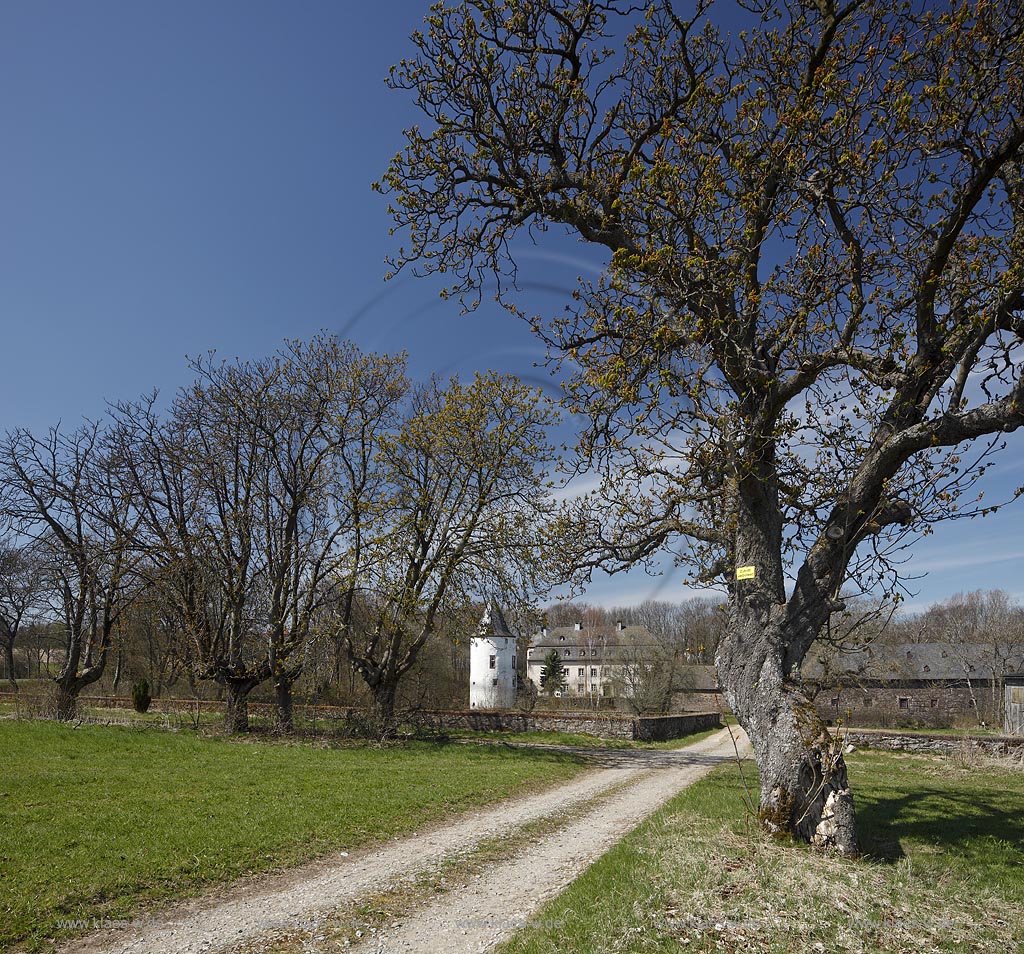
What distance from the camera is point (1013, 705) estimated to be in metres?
34.3

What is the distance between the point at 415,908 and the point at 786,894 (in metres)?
3.03

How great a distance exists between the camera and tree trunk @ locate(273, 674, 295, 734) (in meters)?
19.6

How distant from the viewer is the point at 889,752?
22.7m

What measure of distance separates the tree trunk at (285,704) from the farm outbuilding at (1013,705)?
3275cm

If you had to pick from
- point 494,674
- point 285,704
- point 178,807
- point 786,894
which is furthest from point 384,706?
point 494,674

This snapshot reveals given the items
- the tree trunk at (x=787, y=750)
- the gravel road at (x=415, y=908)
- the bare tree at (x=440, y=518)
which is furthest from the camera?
the bare tree at (x=440, y=518)

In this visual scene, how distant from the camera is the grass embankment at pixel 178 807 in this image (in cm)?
568

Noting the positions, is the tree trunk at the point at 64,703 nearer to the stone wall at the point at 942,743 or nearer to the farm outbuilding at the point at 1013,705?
the stone wall at the point at 942,743

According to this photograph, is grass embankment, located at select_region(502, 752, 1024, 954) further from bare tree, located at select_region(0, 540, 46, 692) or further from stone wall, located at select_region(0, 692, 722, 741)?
bare tree, located at select_region(0, 540, 46, 692)

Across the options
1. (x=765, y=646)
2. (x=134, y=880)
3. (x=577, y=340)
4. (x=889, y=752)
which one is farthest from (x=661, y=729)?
(x=134, y=880)

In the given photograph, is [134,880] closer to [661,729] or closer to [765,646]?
[765,646]

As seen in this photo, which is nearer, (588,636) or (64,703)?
(64,703)

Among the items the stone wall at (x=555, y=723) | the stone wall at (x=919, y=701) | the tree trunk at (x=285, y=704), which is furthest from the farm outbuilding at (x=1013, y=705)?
the tree trunk at (x=285, y=704)

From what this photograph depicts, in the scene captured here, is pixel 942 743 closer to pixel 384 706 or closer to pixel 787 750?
pixel 384 706
